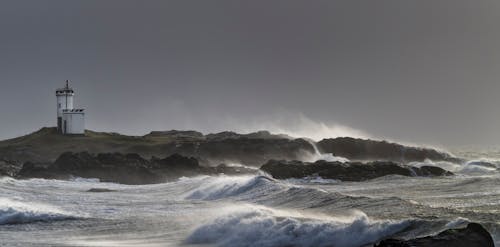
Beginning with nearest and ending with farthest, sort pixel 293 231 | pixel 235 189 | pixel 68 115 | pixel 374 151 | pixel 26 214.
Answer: pixel 293 231 → pixel 26 214 → pixel 235 189 → pixel 68 115 → pixel 374 151

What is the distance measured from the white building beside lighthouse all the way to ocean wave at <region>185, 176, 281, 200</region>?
1601 inches

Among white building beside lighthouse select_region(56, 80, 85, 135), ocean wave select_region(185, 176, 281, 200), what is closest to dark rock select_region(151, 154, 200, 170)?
ocean wave select_region(185, 176, 281, 200)

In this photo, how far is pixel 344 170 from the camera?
154ft

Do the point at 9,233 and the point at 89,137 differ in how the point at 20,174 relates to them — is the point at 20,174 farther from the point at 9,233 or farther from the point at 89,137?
the point at 9,233

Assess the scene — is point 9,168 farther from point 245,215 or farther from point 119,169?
point 245,215

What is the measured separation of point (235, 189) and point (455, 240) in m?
19.2

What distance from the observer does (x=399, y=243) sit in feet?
50.0

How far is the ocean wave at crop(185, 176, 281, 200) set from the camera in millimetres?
32781

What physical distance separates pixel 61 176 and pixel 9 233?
29008mm

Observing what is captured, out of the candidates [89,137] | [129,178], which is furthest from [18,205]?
[89,137]

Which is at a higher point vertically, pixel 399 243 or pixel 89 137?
pixel 89 137

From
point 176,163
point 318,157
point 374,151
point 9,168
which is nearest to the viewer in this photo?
point 9,168

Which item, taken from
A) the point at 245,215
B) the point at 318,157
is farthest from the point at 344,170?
the point at 245,215

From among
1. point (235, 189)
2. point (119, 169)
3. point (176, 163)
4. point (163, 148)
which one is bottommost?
point (235, 189)
